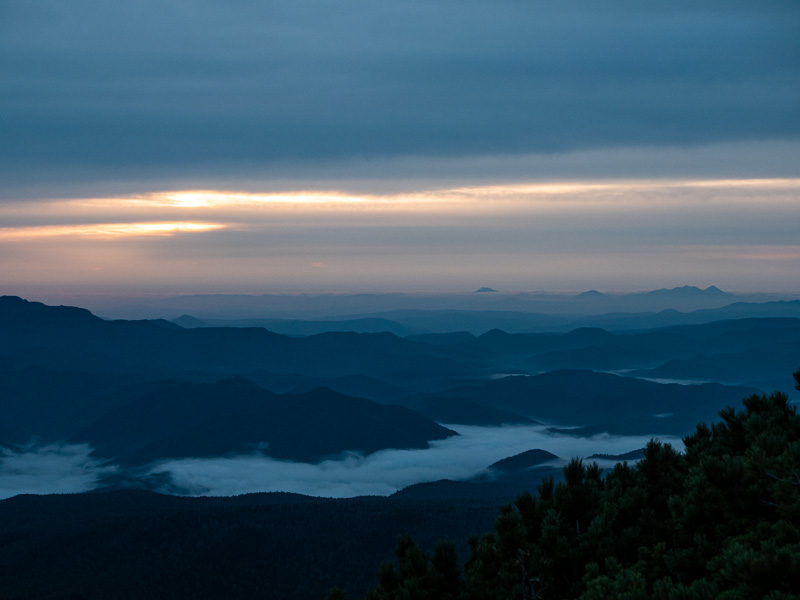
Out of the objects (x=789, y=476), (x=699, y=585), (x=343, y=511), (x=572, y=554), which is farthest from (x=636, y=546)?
(x=343, y=511)

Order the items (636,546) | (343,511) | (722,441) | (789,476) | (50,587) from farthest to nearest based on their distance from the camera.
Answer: (343,511) → (50,587) → (722,441) → (636,546) → (789,476)

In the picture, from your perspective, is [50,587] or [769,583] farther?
[50,587]

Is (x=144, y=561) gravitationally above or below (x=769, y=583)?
below

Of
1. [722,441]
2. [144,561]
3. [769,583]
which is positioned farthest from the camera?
[144,561]

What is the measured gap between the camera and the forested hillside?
601 inches

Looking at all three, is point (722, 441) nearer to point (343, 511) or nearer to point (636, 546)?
point (636, 546)

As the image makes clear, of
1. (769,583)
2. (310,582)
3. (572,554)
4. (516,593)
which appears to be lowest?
(310,582)

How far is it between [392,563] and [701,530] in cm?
971

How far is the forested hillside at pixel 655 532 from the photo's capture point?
15.3 metres

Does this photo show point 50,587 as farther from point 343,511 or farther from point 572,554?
point 572,554

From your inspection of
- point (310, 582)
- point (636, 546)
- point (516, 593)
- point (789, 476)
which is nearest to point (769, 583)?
point (789, 476)

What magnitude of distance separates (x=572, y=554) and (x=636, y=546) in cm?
203

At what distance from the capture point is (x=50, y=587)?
A: 141 m

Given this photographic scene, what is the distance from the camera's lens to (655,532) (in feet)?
76.5
